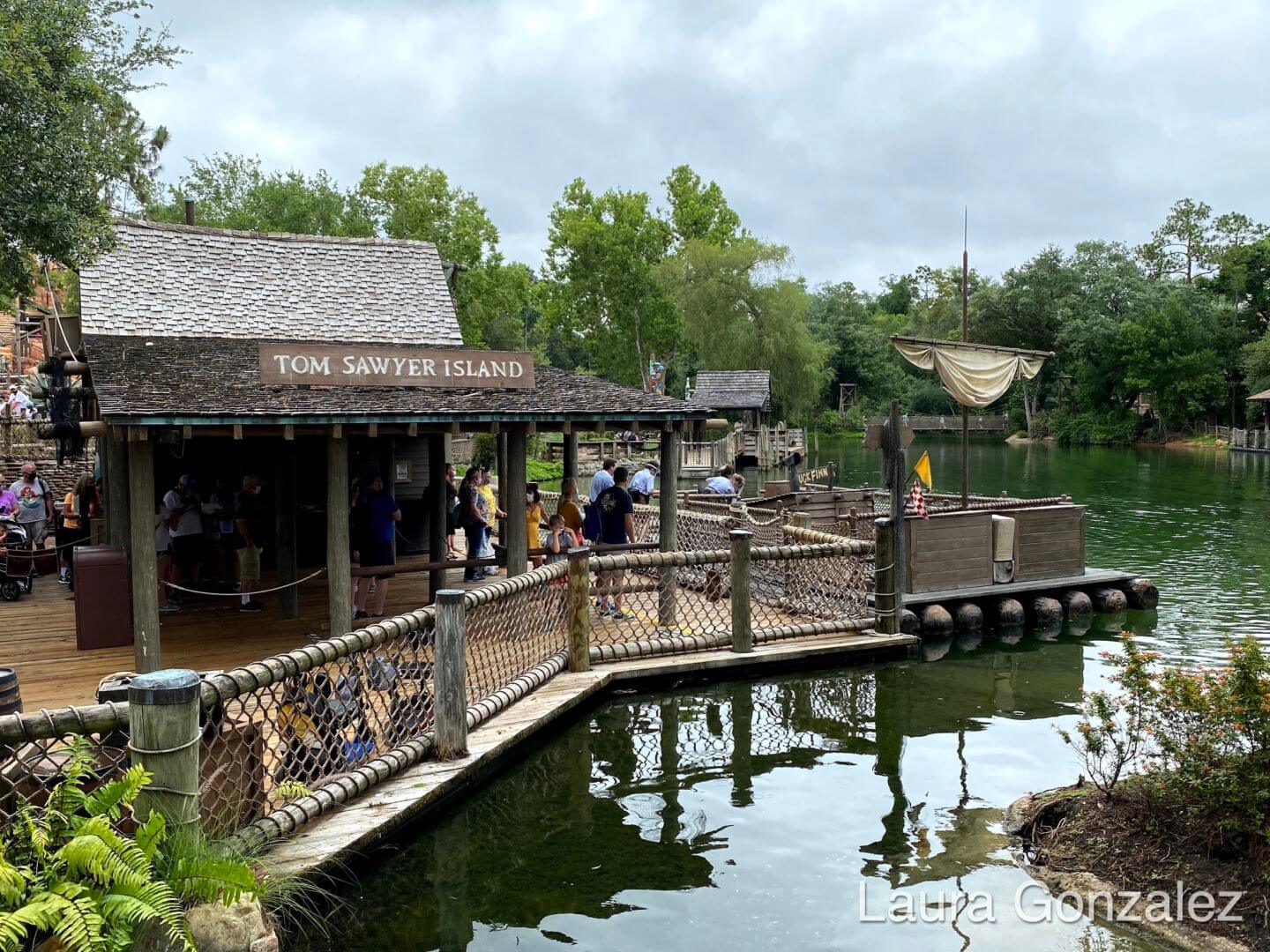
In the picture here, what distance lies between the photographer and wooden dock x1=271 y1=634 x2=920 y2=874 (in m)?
6.31

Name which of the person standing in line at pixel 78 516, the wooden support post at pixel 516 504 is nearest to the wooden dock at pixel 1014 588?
the wooden support post at pixel 516 504

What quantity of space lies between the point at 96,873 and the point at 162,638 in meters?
7.43

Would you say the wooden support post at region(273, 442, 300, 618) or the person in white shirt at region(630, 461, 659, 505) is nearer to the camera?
the wooden support post at region(273, 442, 300, 618)

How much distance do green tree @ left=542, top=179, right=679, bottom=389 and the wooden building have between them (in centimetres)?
4519

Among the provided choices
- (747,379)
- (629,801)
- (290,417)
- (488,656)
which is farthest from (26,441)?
(747,379)

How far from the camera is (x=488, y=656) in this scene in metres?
9.35

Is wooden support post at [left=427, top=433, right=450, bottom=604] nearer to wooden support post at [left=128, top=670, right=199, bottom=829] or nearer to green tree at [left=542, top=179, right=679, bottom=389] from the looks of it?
wooden support post at [left=128, top=670, right=199, bottom=829]

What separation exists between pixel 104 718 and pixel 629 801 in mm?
4367

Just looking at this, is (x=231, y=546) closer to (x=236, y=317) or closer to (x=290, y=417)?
(x=236, y=317)

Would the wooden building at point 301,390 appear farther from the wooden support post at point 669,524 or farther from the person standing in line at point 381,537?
the person standing in line at point 381,537

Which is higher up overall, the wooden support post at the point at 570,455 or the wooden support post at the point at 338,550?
the wooden support post at the point at 570,455

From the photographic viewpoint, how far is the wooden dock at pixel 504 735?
6.31 meters

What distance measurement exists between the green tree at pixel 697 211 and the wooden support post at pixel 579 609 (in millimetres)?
56671

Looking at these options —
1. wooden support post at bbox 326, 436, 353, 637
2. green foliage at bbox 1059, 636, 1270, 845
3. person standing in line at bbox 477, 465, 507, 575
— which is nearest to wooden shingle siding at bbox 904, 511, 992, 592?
person standing in line at bbox 477, 465, 507, 575
